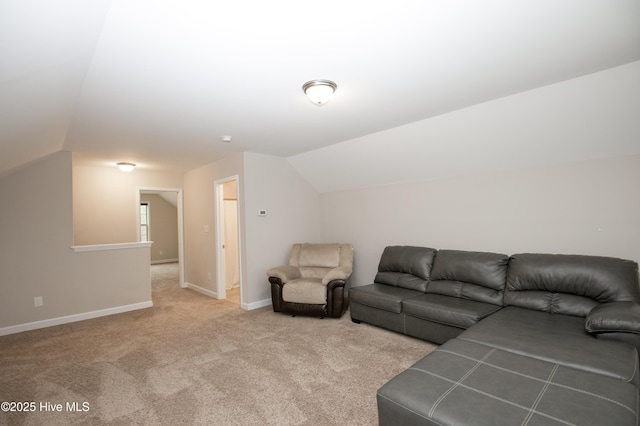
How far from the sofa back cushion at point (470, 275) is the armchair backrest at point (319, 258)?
1339 millimetres

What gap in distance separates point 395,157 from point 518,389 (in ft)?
9.91

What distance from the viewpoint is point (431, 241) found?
4121mm

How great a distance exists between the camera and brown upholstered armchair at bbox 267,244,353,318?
13.0 ft

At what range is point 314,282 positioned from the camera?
4.09 meters

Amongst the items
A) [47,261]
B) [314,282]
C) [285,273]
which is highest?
[47,261]

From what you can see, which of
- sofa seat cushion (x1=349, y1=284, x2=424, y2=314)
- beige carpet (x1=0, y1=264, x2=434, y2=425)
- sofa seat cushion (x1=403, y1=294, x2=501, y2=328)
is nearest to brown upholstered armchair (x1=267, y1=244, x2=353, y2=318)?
beige carpet (x1=0, y1=264, x2=434, y2=425)

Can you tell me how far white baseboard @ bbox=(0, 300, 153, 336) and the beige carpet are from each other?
18 cm

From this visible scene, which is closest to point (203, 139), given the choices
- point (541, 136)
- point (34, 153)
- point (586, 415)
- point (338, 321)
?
point (34, 153)

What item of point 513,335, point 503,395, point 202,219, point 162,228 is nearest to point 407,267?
point 513,335

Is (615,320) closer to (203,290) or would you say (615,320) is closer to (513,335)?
(513,335)

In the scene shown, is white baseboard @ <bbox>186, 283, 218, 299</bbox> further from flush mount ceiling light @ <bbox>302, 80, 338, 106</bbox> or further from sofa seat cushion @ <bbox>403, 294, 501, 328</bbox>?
flush mount ceiling light @ <bbox>302, 80, 338, 106</bbox>

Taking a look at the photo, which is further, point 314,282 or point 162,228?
point 162,228

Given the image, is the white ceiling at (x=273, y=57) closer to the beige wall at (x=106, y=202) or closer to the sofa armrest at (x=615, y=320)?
the sofa armrest at (x=615, y=320)

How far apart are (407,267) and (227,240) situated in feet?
11.0
